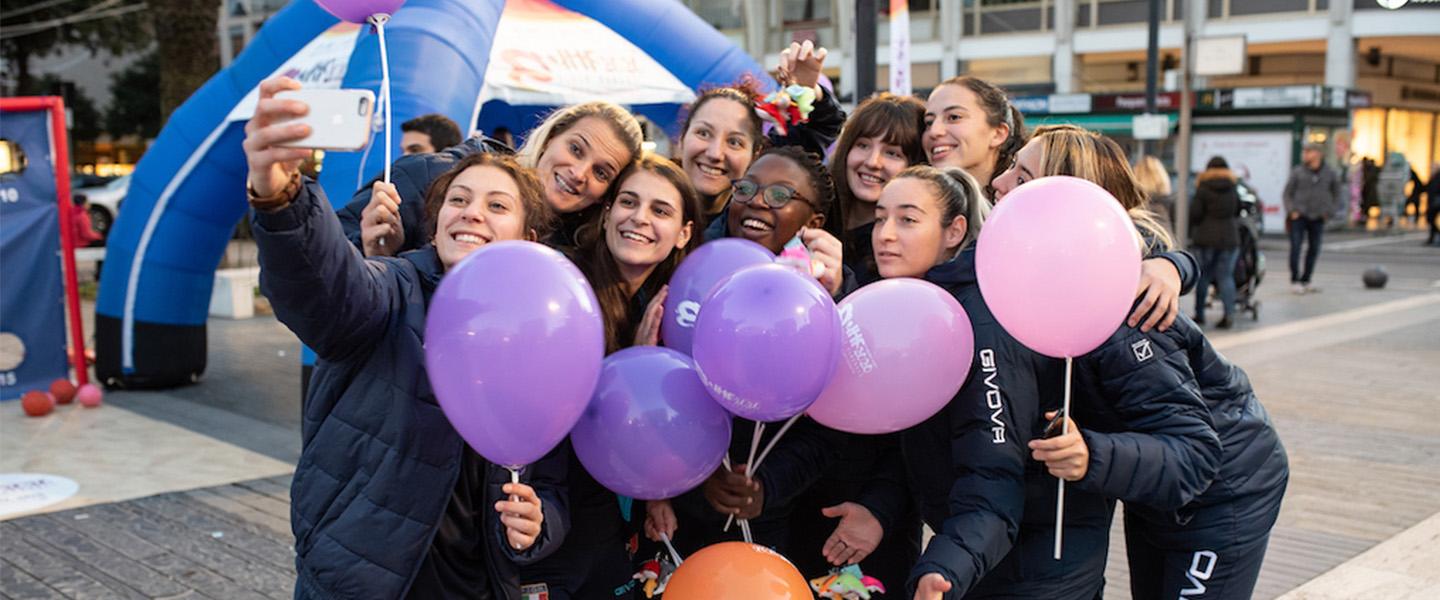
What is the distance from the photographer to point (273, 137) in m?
1.96

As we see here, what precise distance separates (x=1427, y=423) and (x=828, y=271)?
20.7ft

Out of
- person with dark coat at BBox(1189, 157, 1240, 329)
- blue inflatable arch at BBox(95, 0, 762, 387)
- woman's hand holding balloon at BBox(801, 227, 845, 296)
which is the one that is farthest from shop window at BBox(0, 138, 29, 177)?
person with dark coat at BBox(1189, 157, 1240, 329)

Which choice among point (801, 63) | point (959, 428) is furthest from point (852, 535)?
point (801, 63)

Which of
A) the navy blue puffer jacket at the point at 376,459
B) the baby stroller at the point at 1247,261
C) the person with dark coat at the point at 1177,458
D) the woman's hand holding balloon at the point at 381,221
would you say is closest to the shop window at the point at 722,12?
the baby stroller at the point at 1247,261

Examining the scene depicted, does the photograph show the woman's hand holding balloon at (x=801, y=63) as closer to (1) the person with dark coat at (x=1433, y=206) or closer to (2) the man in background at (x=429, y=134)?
(2) the man in background at (x=429, y=134)

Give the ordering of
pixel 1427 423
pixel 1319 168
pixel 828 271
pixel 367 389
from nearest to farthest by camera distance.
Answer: pixel 367 389 → pixel 828 271 → pixel 1427 423 → pixel 1319 168

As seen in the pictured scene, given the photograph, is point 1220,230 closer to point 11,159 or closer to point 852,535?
point 852,535

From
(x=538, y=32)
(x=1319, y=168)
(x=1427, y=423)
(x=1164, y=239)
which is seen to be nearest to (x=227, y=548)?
(x=1164, y=239)

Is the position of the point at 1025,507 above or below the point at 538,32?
below


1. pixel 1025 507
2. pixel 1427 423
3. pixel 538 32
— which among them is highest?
pixel 538 32

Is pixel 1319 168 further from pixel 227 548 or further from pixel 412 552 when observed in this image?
pixel 412 552

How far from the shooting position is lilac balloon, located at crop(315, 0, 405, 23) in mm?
3256

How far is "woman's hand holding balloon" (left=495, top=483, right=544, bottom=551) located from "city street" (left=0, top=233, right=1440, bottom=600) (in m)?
2.60

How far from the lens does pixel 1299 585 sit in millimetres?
4680
